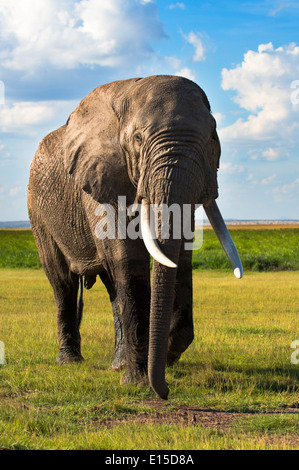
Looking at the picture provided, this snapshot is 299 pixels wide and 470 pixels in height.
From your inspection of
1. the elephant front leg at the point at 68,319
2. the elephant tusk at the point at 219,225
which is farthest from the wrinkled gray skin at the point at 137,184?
the elephant tusk at the point at 219,225

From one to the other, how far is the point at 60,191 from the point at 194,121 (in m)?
3.10

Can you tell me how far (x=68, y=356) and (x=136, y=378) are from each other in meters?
2.38

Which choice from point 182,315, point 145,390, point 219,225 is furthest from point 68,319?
point 219,225

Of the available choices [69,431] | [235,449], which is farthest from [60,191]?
[235,449]

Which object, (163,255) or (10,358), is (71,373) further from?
(163,255)

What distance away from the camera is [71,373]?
8.16 meters

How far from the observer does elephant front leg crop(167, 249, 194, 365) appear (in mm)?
7645

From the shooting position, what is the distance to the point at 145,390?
23.3 ft

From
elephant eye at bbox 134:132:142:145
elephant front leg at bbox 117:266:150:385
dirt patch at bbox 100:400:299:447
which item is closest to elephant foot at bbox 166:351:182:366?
elephant front leg at bbox 117:266:150:385

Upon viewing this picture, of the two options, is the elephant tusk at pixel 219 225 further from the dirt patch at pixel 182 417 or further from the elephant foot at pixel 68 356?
the elephant foot at pixel 68 356

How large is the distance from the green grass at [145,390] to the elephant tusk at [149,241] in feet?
4.58

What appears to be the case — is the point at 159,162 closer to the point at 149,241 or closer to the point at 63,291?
the point at 149,241

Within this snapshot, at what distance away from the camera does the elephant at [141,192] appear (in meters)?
6.24
